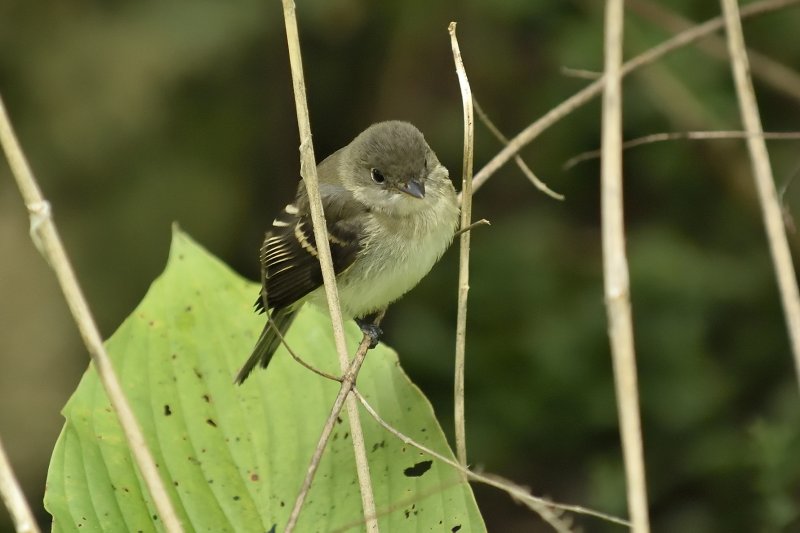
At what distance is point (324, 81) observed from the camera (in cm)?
486

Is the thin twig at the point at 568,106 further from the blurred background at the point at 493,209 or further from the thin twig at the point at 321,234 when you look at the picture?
the blurred background at the point at 493,209

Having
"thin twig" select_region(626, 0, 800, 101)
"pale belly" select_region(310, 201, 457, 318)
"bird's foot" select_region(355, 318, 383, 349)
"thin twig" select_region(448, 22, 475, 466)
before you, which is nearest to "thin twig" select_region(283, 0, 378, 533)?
"thin twig" select_region(448, 22, 475, 466)

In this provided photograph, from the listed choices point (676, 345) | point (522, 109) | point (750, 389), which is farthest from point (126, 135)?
point (750, 389)

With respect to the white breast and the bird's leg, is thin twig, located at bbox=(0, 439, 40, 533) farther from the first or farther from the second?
the white breast

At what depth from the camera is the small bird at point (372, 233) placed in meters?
2.93

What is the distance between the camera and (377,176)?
307 centimetres

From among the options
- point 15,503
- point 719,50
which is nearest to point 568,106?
point 719,50

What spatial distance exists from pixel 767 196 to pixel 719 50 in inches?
71.9

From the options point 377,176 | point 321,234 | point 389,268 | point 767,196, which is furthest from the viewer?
point 377,176

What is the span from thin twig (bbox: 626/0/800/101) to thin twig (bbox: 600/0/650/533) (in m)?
1.97

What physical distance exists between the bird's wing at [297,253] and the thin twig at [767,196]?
1265mm

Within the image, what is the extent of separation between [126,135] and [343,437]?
2088 mm

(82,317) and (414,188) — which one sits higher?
(414,188)

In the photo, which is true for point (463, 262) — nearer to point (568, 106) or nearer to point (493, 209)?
point (568, 106)
